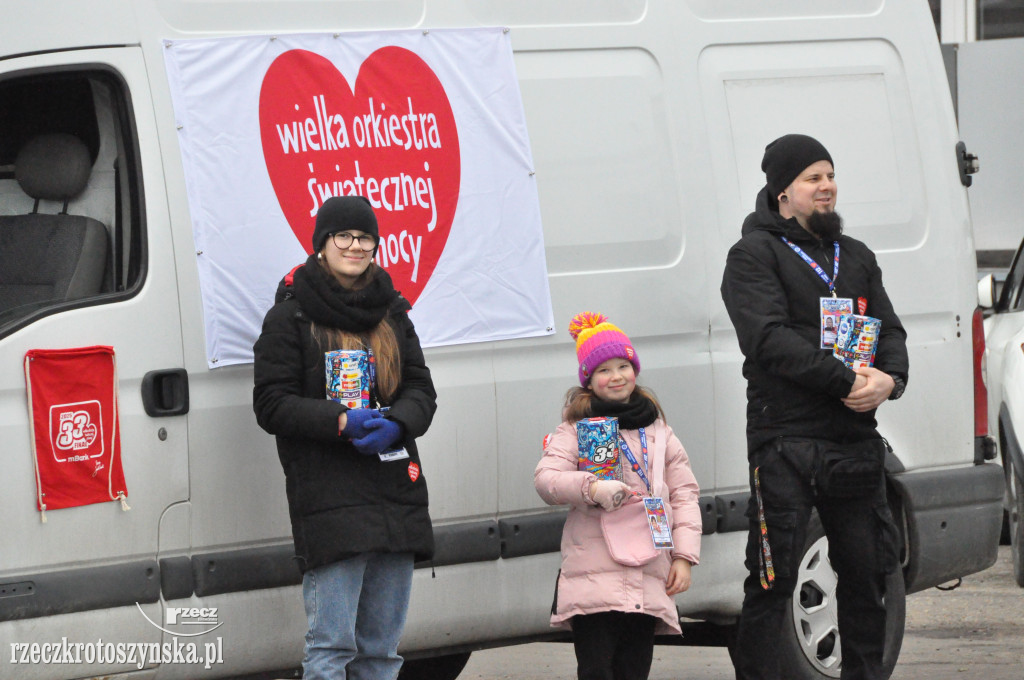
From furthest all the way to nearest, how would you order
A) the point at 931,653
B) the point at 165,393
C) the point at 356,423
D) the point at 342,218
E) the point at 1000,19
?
1. the point at 1000,19
2. the point at 931,653
3. the point at 165,393
4. the point at 342,218
5. the point at 356,423

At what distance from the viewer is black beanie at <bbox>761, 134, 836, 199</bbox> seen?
4.81m

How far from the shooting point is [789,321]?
476cm

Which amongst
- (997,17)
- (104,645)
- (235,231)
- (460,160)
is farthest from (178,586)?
(997,17)

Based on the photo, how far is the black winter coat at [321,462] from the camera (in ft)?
13.5

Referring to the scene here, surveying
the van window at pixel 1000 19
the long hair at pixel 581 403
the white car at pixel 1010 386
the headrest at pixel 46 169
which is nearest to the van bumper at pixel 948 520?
the long hair at pixel 581 403


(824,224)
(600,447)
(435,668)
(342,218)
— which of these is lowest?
(435,668)

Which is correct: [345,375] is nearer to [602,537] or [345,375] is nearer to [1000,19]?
[602,537]

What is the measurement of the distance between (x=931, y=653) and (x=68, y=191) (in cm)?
421

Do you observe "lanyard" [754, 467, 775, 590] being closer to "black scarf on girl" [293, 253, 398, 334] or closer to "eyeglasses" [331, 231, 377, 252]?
"black scarf on girl" [293, 253, 398, 334]

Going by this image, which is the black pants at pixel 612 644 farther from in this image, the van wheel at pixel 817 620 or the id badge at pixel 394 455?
the van wheel at pixel 817 620

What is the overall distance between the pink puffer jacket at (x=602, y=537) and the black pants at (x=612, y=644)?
5cm

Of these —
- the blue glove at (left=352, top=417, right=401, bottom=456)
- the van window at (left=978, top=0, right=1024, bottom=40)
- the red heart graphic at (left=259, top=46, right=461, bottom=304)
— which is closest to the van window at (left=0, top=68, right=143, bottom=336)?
the red heart graphic at (left=259, top=46, right=461, bottom=304)

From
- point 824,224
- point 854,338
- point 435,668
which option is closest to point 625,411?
point 854,338

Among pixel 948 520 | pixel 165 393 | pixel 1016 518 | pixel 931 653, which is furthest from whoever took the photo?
pixel 1016 518
